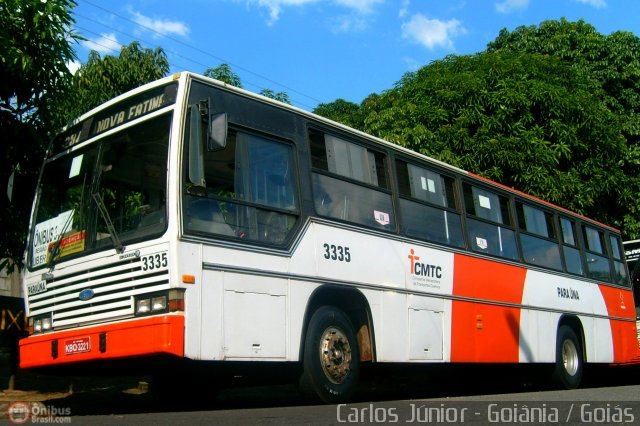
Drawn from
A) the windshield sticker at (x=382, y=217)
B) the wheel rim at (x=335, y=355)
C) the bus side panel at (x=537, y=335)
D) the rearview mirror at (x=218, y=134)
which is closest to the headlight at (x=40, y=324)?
the rearview mirror at (x=218, y=134)

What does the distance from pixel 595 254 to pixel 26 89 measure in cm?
1048

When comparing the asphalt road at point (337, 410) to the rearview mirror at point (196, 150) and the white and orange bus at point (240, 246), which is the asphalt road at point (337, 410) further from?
the rearview mirror at point (196, 150)

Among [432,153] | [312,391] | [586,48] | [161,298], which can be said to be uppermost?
[586,48]

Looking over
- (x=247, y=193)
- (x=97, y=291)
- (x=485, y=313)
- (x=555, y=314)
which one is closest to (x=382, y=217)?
(x=247, y=193)

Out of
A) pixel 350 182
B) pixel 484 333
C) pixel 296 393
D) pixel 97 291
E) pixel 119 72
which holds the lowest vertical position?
pixel 296 393

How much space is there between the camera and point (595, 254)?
558 inches

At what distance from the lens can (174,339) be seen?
6.01 m

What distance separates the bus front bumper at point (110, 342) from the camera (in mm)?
6027

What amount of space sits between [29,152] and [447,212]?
5.43 meters

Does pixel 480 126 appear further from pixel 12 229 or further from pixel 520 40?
pixel 12 229

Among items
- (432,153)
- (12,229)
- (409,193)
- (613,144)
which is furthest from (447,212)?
(613,144)

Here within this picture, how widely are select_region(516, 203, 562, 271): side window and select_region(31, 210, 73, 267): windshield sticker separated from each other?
7.14 metres

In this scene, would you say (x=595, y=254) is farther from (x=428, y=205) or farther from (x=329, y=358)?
(x=329, y=358)

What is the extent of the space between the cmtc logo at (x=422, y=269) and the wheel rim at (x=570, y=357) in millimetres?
4233
